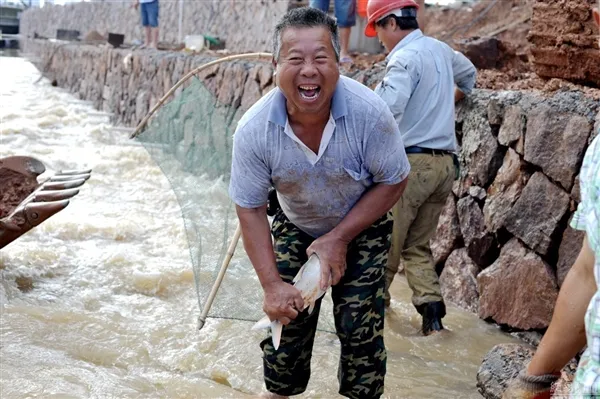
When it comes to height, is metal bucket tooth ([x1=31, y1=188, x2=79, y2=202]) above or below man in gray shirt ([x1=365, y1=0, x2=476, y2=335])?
below

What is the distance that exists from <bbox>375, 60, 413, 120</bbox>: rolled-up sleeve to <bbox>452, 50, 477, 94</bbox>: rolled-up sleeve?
1.76 feet

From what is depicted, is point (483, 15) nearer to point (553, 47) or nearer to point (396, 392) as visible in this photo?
point (553, 47)

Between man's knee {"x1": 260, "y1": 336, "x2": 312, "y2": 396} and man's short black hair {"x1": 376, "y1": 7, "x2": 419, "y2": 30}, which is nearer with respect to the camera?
man's knee {"x1": 260, "y1": 336, "x2": 312, "y2": 396}

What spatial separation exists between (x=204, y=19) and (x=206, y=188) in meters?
13.6

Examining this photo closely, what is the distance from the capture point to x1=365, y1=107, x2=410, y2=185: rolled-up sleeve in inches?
104

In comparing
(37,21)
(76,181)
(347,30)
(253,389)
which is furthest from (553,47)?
(37,21)

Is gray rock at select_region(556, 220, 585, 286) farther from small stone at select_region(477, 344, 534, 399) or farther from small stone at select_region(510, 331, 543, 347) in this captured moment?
small stone at select_region(477, 344, 534, 399)

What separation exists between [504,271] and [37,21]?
41.0 m

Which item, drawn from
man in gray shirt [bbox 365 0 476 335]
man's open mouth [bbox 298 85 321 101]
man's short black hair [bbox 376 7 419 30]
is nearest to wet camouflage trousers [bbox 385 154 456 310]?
man in gray shirt [bbox 365 0 476 335]

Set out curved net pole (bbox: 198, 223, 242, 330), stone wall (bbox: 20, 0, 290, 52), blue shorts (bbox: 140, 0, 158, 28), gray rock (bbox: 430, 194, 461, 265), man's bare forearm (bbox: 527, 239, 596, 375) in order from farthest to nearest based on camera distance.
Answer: blue shorts (bbox: 140, 0, 158, 28) → stone wall (bbox: 20, 0, 290, 52) → gray rock (bbox: 430, 194, 461, 265) → curved net pole (bbox: 198, 223, 242, 330) → man's bare forearm (bbox: 527, 239, 596, 375)

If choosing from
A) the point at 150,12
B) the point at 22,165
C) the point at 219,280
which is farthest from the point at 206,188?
the point at 150,12

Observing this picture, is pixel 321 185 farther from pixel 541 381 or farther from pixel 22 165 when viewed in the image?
pixel 22 165

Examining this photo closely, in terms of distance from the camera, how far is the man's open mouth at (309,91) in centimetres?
254

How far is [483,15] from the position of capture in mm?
12508
